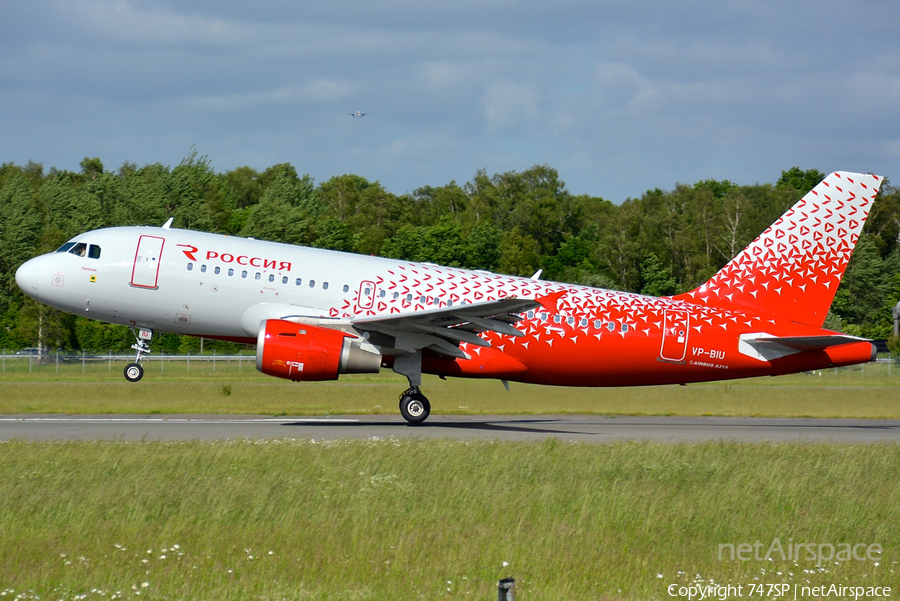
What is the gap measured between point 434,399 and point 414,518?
17223mm

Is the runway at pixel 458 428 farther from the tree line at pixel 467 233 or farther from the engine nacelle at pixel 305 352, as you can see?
the tree line at pixel 467 233

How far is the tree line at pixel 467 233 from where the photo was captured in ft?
217

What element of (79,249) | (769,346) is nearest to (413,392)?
(79,249)

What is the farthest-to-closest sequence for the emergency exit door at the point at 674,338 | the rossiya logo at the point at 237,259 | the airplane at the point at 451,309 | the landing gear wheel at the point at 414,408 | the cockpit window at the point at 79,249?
the emergency exit door at the point at 674,338
the landing gear wheel at the point at 414,408
the cockpit window at the point at 79,249
the rossiya logo at the point at 237,259
the airplane at the point at 451,309

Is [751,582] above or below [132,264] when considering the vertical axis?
below

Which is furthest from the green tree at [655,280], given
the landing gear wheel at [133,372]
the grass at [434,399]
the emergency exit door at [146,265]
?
the landing gear wheel at [133,372]

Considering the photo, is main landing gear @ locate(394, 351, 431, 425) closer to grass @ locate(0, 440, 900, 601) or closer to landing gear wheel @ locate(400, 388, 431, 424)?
→ landing gear wheel @ locate(400, 388, 431, 424)

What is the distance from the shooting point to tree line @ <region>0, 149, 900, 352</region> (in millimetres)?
66250

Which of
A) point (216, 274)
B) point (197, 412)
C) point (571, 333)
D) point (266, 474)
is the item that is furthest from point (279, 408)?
point (266, 474)

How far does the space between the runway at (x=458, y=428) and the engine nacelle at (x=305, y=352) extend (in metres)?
1.35

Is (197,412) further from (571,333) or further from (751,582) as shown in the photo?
(751,582)

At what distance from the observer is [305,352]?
21.6 m

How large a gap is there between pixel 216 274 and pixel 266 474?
→ 33.2 ft

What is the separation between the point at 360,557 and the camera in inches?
379
